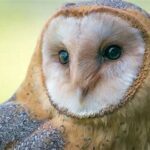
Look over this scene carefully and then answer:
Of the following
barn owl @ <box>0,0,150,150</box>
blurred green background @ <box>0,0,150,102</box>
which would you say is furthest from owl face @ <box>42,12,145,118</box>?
blurred green background @ <box>0,0,150,102</box>

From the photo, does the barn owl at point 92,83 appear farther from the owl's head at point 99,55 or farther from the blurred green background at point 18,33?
the blurred green background at point 18,33

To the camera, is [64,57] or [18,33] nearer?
[64,57]

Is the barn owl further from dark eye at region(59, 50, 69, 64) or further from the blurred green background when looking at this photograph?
the blurred green background

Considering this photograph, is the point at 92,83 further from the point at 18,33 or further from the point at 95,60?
the point at 18,33

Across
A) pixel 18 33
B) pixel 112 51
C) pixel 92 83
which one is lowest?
pixel 18 33

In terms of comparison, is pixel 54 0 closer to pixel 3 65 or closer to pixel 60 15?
pixel 3 65

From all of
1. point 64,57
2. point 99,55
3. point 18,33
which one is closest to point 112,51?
point 99,55

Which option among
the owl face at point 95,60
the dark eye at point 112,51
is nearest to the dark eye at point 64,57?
the owl face at point 95,60
